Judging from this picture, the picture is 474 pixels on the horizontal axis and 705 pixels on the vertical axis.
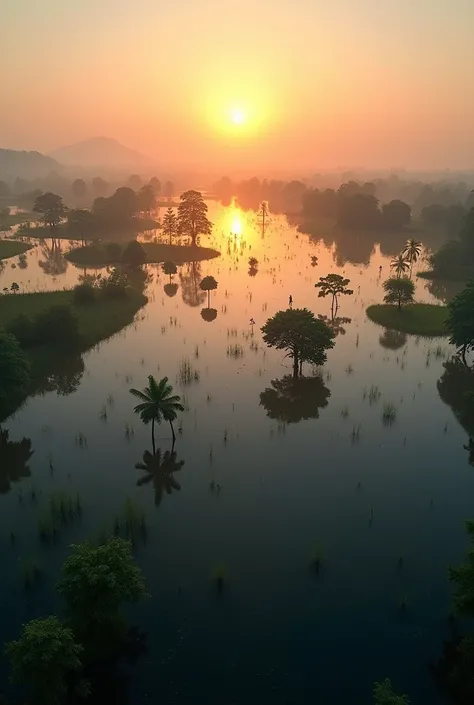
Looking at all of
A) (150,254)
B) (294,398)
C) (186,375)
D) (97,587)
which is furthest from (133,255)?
(97,587)

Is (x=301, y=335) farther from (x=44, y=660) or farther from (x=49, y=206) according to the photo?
(x=49, y=206)

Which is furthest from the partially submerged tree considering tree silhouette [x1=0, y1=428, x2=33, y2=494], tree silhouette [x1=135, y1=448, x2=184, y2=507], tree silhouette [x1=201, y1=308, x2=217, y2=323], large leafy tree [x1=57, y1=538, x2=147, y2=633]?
large leafy tree [x1=57, y1=538, x2=147, y2=633]

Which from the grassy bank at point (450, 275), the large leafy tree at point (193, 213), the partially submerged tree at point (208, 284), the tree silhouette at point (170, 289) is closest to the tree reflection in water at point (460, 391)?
the partially submerged tree at point (208, 284)

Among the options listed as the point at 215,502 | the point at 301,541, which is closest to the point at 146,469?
the point at 215,502

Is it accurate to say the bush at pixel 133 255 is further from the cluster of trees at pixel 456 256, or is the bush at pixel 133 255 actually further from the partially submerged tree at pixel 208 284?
the cluster of trees at pixel 456 256

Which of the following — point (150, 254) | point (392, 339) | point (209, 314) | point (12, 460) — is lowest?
point (12, 460)

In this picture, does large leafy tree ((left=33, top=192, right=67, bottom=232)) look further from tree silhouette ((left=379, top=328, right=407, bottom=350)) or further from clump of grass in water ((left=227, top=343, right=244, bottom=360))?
tree silhouette ((left=379, top=328, right=407, bottom=350))
